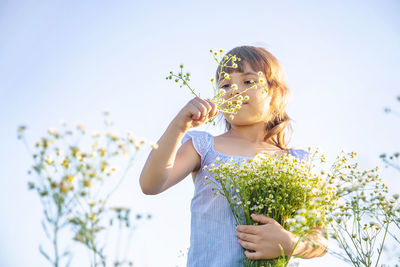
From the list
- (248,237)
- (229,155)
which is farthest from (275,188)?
(229,155)

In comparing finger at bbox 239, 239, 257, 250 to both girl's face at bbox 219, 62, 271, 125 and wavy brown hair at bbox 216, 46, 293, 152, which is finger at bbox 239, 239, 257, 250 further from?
wavy brown hair at bbox 216, 46, 293, 152

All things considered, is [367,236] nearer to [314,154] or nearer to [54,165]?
[314,154]

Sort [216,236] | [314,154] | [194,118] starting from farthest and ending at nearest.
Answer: [216,236]
[314,154]
[194,118]

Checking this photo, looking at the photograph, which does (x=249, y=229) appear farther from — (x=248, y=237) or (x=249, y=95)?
(x=249, y=95)

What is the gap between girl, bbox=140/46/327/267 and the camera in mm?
1971

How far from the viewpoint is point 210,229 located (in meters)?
2.52

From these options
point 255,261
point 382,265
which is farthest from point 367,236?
point 255,261

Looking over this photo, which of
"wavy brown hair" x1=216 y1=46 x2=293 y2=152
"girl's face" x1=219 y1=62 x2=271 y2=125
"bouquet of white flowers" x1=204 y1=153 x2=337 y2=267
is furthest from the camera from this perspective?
"wavy brown hair" x1=216 y1=46 x2=293 y2=152

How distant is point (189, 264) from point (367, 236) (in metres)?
1.20

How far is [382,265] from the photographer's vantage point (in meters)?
1.86

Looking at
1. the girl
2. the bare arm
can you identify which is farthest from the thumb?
the bare arm

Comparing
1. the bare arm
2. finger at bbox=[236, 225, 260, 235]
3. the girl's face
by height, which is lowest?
finger at bbox=[236, 225, 260, 235]

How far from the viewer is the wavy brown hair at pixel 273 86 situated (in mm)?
3180

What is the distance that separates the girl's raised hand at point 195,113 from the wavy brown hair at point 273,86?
3.67 feet
